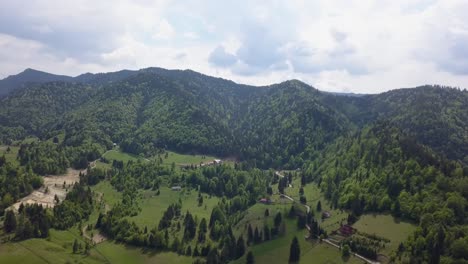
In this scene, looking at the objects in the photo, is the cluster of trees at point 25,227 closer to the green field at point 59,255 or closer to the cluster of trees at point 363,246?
the green field at point 59,255

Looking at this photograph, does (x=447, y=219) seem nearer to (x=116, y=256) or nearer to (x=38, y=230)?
(x=116, y=256)

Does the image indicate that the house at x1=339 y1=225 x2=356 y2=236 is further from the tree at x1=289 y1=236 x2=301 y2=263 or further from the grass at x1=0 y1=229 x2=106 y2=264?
the grass at x1=0 y1=229 x2=106 y2=264

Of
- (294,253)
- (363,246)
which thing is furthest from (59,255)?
(363,246)

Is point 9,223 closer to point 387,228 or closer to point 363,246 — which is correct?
point 363,246

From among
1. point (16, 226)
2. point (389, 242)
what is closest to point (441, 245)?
point (389, 242)

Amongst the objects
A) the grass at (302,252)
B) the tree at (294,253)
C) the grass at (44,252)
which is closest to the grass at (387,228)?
the grass at (302,252)

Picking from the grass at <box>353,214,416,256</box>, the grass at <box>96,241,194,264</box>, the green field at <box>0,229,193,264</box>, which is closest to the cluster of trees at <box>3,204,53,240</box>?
the green field at <box>0,229,193,264</box>
